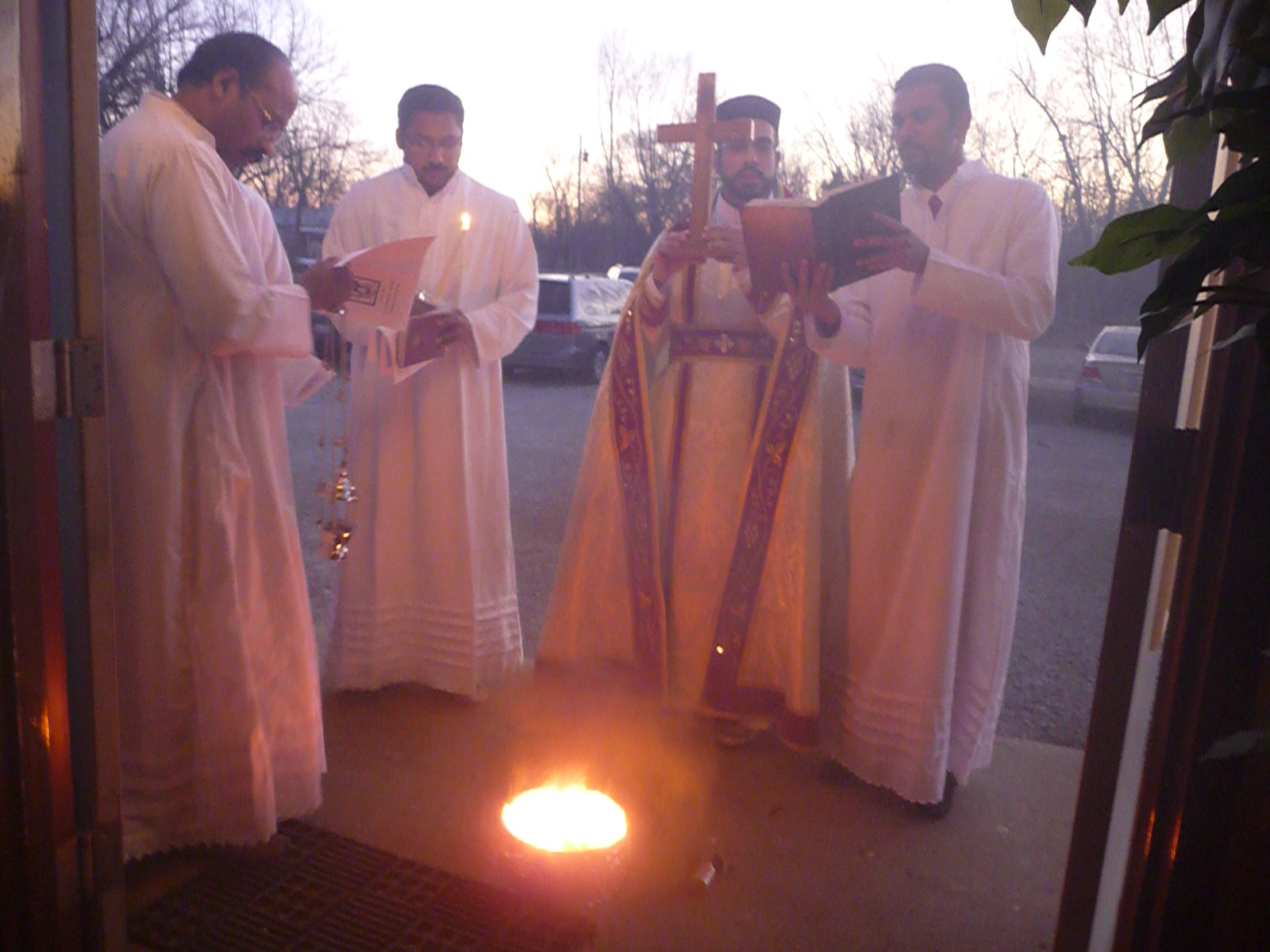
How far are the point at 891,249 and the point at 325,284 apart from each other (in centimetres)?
156

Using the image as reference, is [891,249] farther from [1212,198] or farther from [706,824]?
[1212,198]

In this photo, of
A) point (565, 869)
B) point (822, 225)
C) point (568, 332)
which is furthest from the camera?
point (568, 332)

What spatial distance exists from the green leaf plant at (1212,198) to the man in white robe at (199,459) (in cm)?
211

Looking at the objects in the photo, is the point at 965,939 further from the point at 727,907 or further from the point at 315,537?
the point at 315,537

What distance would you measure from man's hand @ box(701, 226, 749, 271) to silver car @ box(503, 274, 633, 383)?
1382cm

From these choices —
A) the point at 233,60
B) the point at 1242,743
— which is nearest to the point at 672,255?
the point at 233,60

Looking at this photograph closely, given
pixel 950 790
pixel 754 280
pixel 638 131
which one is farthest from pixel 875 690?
pixel 638 131

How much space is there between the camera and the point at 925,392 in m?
3.40

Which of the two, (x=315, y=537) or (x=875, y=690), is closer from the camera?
(x=875, y=690)

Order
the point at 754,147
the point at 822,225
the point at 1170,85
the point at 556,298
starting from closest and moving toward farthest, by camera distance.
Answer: the point at 1170,85 → the point at 822,225 → the point at 754,147 → the point at 556,298

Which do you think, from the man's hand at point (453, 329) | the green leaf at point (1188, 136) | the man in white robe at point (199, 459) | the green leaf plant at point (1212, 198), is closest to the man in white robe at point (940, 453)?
the man's hand at point (453, 329)

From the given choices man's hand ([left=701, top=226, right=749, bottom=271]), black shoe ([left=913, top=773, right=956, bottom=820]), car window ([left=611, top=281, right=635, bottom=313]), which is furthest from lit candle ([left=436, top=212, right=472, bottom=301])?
car window ([left=611, top=281, right=635, bottom=313])

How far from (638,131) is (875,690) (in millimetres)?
14771

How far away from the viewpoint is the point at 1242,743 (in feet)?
3.64
